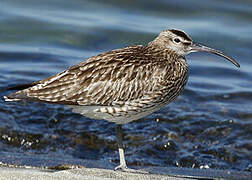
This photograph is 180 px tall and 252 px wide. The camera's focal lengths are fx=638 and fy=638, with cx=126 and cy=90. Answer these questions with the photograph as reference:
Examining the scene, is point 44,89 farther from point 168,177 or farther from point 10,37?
point 10,37

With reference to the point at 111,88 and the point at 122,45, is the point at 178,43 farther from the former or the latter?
the point at 122,45

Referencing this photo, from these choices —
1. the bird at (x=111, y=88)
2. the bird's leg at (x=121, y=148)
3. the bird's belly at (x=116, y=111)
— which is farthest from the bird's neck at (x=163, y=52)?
the bird's leg at (x=121, y=148)

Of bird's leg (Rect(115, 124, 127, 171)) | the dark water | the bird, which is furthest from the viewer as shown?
the dark water

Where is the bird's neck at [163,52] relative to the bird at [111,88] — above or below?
above

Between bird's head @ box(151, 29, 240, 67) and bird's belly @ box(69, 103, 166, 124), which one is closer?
bird's belly @ box(69, 103, 166, 124)

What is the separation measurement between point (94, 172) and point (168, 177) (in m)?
0.83

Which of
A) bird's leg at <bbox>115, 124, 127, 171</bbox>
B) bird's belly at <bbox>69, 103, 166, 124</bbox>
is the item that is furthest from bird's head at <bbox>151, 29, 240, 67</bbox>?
bird's leg at <bbox>115, 124, 127, 171</bbox>

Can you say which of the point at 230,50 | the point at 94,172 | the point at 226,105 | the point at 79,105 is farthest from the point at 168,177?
the point at 230,50

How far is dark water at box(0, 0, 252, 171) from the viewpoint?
939 centimetres

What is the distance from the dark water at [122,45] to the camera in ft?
30.8

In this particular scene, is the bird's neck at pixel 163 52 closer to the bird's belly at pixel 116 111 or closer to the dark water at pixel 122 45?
the bird's belly at pixel 116 111

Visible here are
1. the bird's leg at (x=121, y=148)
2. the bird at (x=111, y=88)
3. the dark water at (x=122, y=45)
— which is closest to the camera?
the bird at (x=111, y=88)

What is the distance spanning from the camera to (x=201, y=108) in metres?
11.2

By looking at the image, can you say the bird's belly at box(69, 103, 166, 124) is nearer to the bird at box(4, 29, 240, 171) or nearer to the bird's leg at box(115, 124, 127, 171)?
the bird at box(4, 29, 240, 171)
